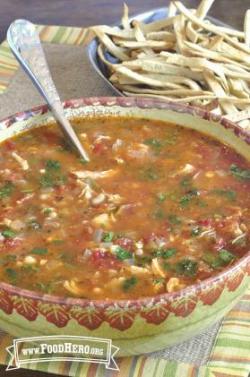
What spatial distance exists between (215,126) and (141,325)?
696 mm

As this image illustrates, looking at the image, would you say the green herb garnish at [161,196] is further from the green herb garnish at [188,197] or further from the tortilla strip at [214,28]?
the tortilla strip at [214,28]

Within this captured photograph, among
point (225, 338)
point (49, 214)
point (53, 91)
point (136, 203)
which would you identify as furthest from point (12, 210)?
point (225, 338)

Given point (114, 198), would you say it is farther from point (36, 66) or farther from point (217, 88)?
point (217, 88)

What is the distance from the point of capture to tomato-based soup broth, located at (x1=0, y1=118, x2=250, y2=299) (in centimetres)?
141

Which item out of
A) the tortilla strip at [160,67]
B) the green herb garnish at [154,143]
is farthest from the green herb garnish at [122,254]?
the tortilla strip at [160,67]

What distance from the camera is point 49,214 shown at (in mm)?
1570

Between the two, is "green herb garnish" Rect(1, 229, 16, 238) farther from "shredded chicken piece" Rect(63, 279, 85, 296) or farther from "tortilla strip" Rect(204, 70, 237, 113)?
"tortilla strip" Rect(204, 70, 237, 113)

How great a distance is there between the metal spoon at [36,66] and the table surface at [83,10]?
3.43ft

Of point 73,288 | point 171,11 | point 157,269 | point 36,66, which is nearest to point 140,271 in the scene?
point 157,269

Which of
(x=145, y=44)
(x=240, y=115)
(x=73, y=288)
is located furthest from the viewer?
(x=145, y=44)

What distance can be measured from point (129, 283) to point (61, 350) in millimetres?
184

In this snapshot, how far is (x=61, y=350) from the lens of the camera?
1.37 meters

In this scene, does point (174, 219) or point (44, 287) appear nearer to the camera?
point (44, 287)

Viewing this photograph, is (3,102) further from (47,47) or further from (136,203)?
(136,203)
